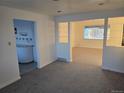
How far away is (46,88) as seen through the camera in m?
2.82

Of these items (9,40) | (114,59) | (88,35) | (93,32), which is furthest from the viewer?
(88,35)

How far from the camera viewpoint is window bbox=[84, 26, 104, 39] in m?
7.93

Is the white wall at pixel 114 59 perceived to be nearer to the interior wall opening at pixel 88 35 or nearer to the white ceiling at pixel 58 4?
the white ceiling at pixel 58 4

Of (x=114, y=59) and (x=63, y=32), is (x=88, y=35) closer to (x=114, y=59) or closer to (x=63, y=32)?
(x=63, y=32)

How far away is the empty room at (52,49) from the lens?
2.80 m

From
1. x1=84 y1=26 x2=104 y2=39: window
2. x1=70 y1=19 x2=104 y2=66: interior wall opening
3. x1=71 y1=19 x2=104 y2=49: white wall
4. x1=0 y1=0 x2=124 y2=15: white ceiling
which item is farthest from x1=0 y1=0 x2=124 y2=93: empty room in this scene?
x1=71 y1=19 x2=104 y2=49: white wall

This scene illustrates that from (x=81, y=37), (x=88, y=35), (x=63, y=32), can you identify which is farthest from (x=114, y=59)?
(x=81, y=37)

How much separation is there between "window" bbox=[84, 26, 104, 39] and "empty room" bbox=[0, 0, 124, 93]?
11.6 ft

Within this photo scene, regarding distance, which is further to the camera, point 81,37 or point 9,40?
point 81,37

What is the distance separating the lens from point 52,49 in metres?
5.12

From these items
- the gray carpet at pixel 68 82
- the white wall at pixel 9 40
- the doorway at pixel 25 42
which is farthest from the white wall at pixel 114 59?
the doorway at pixel 25 42

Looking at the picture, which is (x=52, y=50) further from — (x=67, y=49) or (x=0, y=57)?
(x=0, y=57)

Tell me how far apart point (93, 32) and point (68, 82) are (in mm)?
6006

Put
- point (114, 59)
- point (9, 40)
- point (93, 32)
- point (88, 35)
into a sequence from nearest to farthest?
point (9, 40), point (114, 59), point (93, 32), point (88, 35)
